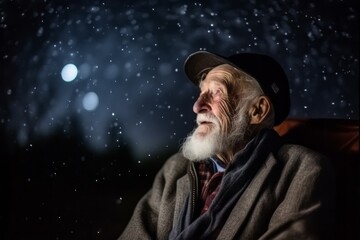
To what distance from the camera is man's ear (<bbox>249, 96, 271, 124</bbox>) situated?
A: 146 centimetres

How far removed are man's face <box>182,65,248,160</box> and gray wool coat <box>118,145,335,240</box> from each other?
0.61 feet

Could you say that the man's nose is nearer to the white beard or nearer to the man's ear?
the white beard

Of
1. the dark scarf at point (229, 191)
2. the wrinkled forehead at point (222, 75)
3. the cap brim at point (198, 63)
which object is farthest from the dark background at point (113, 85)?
the dark scarf at point (229, 191)

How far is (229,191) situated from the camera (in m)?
1.28

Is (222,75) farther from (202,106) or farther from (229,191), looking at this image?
(229,191)

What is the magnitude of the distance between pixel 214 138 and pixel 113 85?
2.36 feet

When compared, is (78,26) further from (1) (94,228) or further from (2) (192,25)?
(1) (94,228)

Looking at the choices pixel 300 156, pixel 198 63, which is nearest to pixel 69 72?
pixel 198 63

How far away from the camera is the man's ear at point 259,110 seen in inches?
57.6

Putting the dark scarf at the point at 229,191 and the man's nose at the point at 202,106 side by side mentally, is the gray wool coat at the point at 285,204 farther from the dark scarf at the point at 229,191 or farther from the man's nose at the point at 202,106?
the man's nose at the point at 202,106

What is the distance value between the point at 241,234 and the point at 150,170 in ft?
2.63

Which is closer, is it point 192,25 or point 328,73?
point 328,73

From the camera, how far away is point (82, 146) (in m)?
1.87

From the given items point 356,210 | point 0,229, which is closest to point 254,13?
point 356,210
